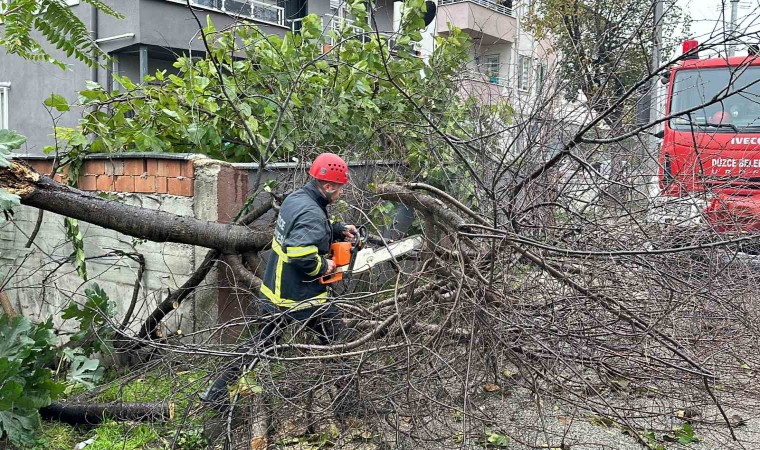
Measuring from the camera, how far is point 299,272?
3.78 meters

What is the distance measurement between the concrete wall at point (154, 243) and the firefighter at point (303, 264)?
0.96 metres

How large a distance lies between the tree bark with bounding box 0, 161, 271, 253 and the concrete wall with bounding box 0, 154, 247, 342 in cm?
38

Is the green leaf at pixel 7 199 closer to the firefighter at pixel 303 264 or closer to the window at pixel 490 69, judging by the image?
the firefighter at pixel 303 264

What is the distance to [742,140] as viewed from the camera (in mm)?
7309

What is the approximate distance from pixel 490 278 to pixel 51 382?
259cm

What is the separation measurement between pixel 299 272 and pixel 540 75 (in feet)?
8.25

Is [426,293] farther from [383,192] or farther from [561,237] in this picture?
[383,192]

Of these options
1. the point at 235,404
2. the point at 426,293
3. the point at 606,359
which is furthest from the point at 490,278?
the point at 235,404

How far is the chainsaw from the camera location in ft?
12.7

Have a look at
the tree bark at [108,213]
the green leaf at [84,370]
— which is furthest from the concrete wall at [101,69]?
the green leaf at [84,370]

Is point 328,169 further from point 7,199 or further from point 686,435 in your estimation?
point 686,435

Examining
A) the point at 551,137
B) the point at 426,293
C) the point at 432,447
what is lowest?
the point at 432,447

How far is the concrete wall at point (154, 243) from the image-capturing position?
187 inches

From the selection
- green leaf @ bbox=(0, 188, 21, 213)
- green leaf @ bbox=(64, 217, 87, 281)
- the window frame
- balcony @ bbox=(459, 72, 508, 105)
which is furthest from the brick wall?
the window frame
